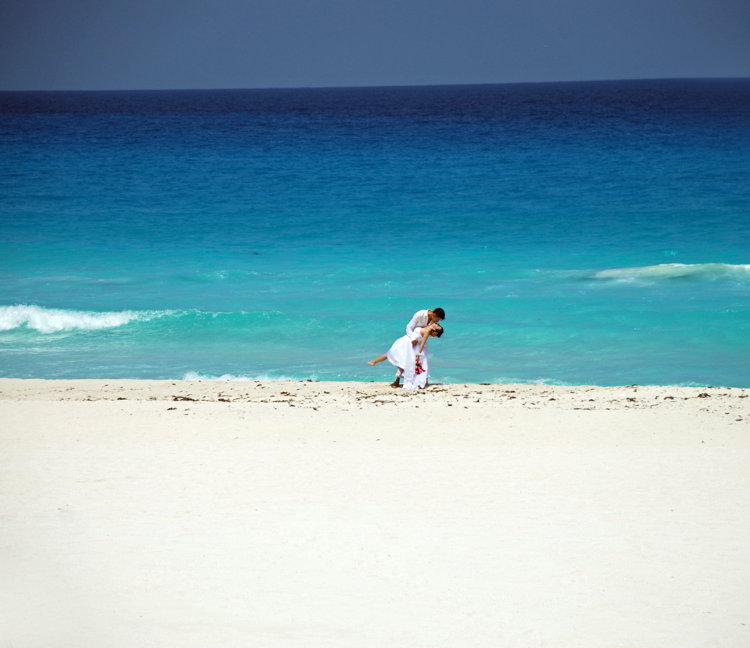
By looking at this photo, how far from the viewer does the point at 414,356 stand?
43.2ft

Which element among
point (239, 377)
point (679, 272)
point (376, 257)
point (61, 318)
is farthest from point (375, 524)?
point (376, 257)

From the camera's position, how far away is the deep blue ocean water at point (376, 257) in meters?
16.8

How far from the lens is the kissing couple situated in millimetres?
13070

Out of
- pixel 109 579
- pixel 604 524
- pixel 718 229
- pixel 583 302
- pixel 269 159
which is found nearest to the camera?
pixel 109 579

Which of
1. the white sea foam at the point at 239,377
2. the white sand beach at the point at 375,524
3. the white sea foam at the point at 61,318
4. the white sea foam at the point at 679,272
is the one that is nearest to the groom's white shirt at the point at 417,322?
the white sand beach at the point at 375,524

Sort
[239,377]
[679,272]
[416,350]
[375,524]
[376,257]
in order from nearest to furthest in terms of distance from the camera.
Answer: [375,524] → [416,350] → [239,377] → [679,272] → [376,257]

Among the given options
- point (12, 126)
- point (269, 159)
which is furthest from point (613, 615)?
point (12, 126)

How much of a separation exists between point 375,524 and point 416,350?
562cm

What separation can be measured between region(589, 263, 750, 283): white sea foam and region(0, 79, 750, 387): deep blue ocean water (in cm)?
7

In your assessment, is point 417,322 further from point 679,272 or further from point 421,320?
point 679,272

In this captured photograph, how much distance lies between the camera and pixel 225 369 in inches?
628

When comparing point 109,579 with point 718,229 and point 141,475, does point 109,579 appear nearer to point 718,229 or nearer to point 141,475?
point 141,475

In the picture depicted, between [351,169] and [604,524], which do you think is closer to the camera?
[604,524]

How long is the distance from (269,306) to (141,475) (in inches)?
457
